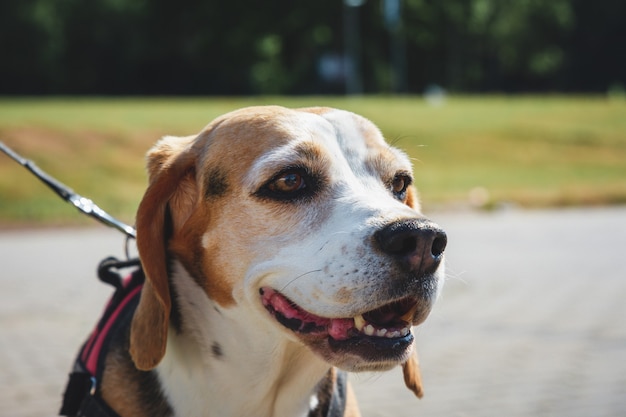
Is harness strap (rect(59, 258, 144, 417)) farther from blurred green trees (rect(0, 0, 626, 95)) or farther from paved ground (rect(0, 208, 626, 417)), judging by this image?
blurred green trees (rect(0, 0, 626, 95))

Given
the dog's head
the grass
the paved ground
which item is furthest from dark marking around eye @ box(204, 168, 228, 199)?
the grass

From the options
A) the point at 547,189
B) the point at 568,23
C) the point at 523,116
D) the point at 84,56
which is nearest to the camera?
the point at 547,189

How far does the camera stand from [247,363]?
10.1ft

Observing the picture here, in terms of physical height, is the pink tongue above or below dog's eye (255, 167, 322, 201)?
below

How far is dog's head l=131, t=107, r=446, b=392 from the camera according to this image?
109 inches

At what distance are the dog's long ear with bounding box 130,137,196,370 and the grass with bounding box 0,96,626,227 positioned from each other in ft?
31.3

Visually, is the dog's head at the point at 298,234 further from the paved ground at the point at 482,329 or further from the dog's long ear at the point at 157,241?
the paved ground at the point at 482,329

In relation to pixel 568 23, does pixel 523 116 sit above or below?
above

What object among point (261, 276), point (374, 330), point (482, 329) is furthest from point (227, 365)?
point (482, 329)

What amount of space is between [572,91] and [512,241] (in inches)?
2669

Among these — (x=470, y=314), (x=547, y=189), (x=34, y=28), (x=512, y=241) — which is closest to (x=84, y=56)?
(x=34, y=28)

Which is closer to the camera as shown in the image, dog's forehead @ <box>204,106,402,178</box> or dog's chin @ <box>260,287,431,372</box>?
dog's chin @ <box>260,287,431,372</box>

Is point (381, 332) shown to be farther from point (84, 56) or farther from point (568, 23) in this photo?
point (568, 23)

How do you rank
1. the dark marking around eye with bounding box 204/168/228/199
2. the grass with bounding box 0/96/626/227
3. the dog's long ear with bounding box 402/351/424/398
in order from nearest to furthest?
the dark marking around eye with bounding box 204/168/228/199, the dog's long ear with bounding box 402/351/424/398, the grass with bounding box 0/96/626/227
